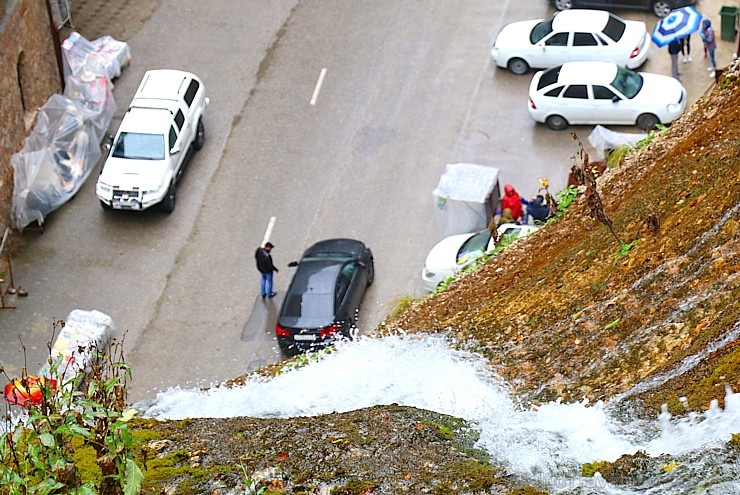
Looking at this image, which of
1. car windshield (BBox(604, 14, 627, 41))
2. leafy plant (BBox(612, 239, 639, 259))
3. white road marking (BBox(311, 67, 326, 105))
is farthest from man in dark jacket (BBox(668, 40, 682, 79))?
leafy plant (BBox(612, 239, 639, 259))

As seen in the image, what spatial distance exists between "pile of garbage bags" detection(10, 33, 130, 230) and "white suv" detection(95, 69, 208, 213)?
2.66 feet

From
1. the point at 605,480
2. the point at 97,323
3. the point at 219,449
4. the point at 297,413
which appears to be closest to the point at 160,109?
the point at 97,323

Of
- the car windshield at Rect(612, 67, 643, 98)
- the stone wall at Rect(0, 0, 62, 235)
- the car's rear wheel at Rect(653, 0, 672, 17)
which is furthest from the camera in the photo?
the car's rear wheel at Rect(653, 0, 672, 17)

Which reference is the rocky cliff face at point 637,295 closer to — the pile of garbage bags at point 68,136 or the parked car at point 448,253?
the parked car at point 448,253

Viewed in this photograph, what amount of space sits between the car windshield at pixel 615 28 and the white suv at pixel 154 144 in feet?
30.9

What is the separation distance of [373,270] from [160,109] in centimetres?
628

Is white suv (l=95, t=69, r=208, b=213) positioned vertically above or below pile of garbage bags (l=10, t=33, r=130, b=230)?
above

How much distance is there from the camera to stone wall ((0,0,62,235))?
2278 cm

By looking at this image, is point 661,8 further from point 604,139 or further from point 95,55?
point 95,55

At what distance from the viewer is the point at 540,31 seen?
87.0 feet

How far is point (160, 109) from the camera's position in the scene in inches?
961

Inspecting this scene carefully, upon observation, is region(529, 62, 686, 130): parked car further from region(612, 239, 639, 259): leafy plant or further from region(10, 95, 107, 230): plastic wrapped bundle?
region(612, 239, 639, 259): leafy plant

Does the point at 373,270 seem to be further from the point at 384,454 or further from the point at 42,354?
the point at 384,454

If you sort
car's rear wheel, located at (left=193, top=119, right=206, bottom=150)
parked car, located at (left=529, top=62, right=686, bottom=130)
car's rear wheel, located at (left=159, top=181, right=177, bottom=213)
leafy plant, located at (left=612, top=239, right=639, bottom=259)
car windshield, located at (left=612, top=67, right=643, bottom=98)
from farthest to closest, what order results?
car's rear wheel, located at (left=193, top=119, right=206, bottom=150) → car windshield, located at (left=612, top=67, right=643, bottom=98) → parked car, located at (left=529, top=62, right=686, bottom=130) → car's rear wheel, located at (left=159, top=181, right=177, bottom=213) → leafy plant, located at (left=612, top=239, right=639, bottom=259)
